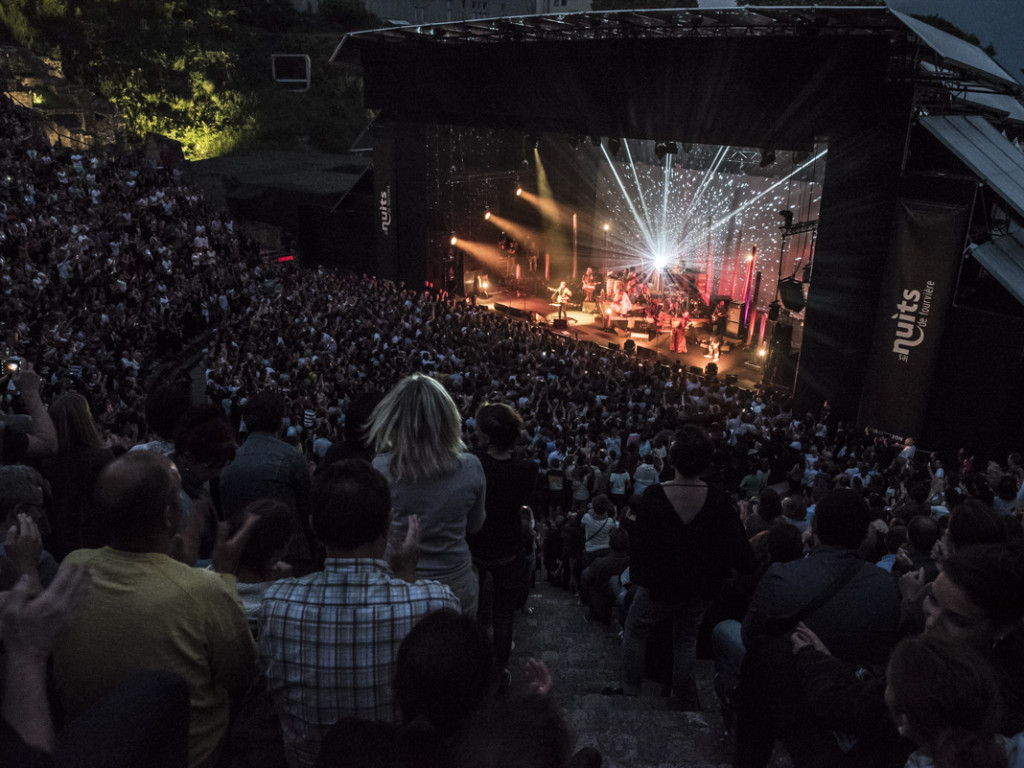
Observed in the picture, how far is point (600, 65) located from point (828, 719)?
14.7 meters

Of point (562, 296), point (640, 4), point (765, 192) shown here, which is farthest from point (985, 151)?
point (640, 4)

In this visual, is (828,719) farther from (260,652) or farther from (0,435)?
(0,435)

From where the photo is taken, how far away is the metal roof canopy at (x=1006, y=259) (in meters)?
10.8

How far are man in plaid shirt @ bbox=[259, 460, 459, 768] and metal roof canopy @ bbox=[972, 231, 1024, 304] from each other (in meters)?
11.4

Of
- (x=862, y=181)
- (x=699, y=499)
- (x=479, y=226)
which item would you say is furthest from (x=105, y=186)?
(x=699, y=499)

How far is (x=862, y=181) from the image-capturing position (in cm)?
1231

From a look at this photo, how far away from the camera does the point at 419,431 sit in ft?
9.21

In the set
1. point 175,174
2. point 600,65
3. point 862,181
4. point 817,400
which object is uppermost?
point 600,65

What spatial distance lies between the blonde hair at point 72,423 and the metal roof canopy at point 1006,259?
37.6 feet

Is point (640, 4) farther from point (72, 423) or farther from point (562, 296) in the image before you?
point (72, 423)

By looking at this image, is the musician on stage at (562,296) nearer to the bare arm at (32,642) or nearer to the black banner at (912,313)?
the black banner at (912,313)

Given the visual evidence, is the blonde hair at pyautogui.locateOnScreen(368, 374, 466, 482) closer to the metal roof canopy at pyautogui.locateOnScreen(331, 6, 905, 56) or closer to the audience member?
the audience member

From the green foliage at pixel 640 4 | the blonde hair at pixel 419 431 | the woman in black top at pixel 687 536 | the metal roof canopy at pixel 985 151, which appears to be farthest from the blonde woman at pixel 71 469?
the green foliage at pixel 640 4

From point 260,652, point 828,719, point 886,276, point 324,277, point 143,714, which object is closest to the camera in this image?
point 143,714
